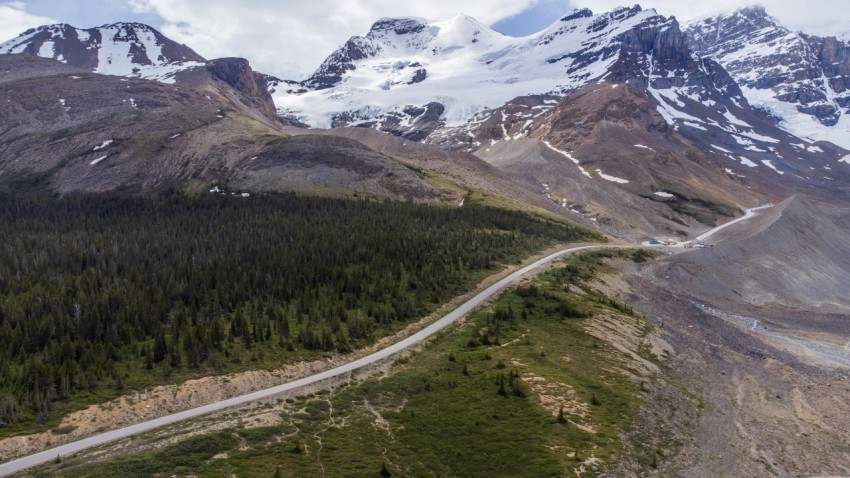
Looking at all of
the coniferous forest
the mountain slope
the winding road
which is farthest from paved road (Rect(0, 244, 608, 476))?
the mountain slope

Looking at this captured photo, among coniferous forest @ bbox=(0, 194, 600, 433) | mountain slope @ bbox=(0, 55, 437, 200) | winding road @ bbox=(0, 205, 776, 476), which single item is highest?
mountain slope @ bbox=(0, 55, 437, 200)

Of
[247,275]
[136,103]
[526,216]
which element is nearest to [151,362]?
[247,275]

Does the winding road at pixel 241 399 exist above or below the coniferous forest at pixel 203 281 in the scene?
below

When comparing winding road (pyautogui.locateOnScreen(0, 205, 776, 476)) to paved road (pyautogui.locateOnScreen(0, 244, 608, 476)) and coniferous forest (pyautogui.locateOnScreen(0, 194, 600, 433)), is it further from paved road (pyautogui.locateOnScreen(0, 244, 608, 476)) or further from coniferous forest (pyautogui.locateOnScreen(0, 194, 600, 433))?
coniferous forest (pyautogui.locateOnScreen(0, 194, 600, 433))

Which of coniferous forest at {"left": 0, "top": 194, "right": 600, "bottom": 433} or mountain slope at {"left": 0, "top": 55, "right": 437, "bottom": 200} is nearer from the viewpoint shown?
coniferous forest at {"left": 0, "top": 194, "right": 600, "bottom": 433}

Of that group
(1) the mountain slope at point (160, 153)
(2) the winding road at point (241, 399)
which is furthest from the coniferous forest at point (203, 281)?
(1) the mountain slope at point (160, 153)

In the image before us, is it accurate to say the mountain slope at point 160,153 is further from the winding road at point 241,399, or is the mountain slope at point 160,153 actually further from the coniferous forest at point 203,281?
the winding road at point 241,399

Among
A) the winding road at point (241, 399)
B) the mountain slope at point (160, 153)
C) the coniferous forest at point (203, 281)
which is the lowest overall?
the winding road at point (241, 399)

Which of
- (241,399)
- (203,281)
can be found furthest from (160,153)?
(241,399)
